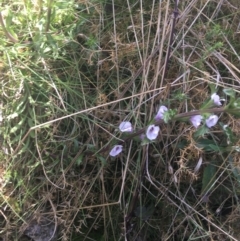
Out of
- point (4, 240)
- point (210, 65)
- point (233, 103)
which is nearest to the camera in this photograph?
point (233, 103)

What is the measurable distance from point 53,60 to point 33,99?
0.11 m

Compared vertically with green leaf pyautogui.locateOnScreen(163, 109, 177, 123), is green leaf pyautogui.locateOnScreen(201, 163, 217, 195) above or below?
below

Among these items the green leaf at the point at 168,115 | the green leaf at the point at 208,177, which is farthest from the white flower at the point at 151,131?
the green leaf at the point at 208,177

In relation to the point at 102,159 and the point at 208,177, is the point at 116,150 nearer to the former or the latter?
the point at 102,159

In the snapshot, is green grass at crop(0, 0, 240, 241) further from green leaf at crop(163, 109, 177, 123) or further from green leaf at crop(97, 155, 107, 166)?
green leaf at crop(163, 109, 177, 123)

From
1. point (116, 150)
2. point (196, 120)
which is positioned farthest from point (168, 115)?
point (116, 150)

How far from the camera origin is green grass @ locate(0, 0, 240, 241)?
120 centimetres

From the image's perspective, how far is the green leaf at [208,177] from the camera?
1188mm

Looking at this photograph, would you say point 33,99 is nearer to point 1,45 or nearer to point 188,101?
point 1,45

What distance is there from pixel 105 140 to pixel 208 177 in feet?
0.83

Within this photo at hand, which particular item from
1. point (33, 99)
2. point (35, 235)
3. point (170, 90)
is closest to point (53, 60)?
point (33, 99)

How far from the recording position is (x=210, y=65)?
130cm

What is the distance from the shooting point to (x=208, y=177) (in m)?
1.20

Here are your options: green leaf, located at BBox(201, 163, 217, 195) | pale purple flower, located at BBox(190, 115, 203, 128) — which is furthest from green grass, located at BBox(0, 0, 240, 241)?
pale purple flower, located at BBox(190, 115, 203, 128)
